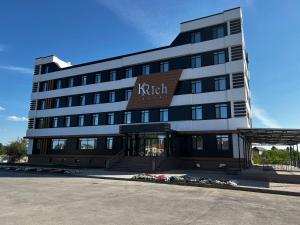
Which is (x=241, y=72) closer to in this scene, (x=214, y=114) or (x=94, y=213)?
(x=214, y=114)

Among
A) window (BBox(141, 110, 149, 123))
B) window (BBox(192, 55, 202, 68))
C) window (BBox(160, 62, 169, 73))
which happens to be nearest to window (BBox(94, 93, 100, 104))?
window (BBox(141, 110, 149, 123))

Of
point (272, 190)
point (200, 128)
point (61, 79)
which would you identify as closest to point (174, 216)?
point (272, 190)

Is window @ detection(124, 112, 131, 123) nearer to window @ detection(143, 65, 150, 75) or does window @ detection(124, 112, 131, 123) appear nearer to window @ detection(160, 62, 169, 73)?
window @ detection(143, 65, 150, 75)

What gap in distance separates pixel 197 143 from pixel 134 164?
8065 millimetres

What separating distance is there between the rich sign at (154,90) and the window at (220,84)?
16.3 ft

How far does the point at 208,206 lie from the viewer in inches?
432

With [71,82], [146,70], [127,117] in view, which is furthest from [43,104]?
[146,70]

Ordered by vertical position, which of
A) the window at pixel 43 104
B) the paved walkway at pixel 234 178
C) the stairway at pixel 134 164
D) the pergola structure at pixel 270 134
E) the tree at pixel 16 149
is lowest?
the paved walkway at pixel 234 178

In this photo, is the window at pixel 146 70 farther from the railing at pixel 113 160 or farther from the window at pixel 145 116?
the railing at pixel 113 160

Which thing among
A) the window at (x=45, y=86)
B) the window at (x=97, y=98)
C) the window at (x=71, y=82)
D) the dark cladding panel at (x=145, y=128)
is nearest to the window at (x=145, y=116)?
the dark cladding panel at (x=145, y=128)

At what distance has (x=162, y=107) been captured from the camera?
34.3 meters

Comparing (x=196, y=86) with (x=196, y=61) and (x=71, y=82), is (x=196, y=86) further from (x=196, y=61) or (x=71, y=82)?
(x=71, y=82)

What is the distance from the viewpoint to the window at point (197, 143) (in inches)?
1260

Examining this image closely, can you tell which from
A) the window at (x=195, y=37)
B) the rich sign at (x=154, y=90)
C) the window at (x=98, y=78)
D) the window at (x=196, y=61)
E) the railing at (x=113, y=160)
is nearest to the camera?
the railing at (x=113, y=160)
